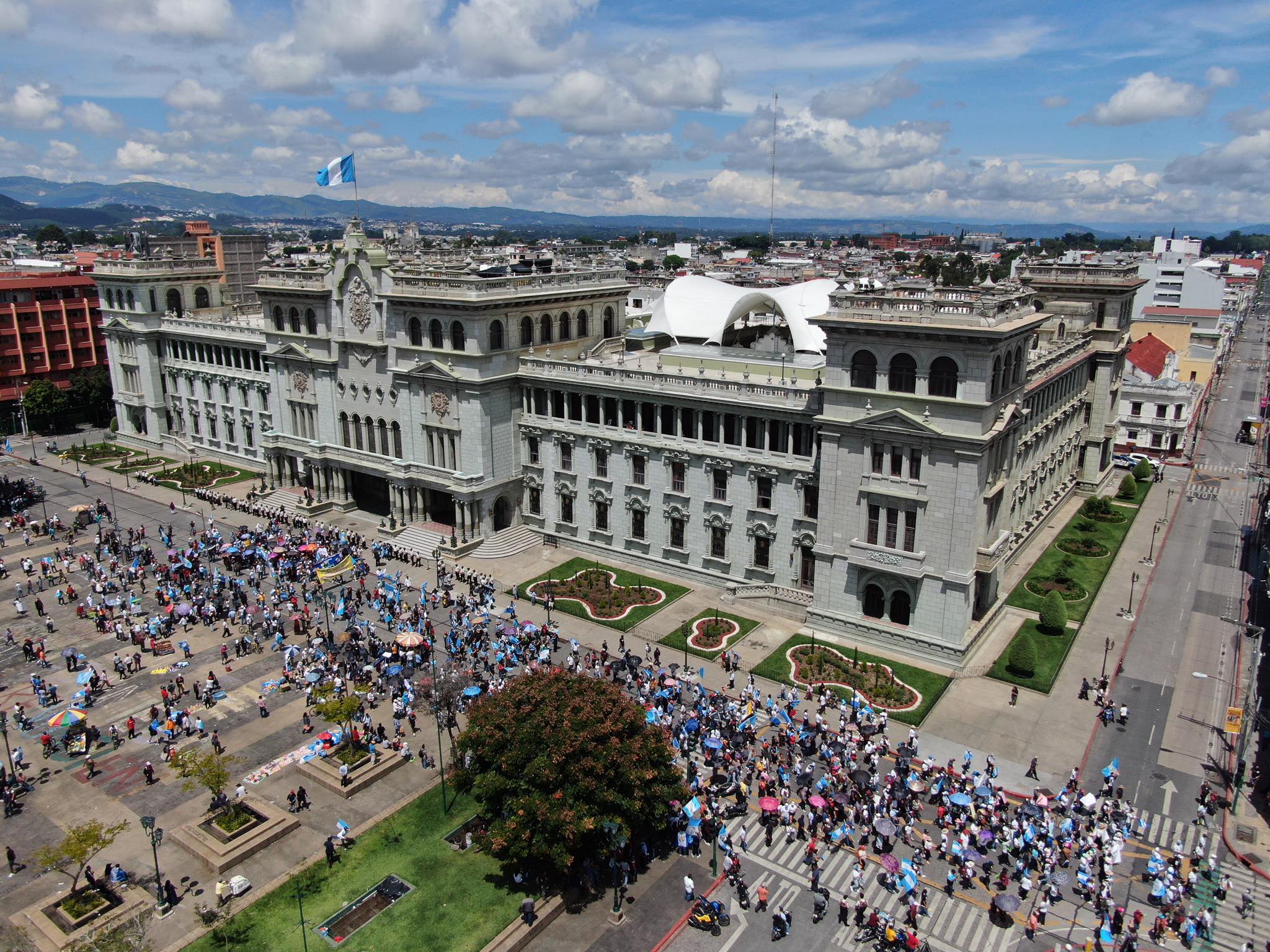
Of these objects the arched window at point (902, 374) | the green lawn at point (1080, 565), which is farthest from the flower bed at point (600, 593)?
the green lawn at point (1080, 565)

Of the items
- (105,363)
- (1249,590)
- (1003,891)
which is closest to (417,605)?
(1003,891)

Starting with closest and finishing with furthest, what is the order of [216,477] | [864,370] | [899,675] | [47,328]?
[899,675]
[864,370]
[216,477]
[47,328]

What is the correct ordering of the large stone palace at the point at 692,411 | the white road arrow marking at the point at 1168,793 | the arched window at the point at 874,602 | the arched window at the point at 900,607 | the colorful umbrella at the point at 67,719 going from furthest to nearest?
the arched window at the point at 874,602
the arched window at the point at 900,607
the large stone palace at the point at 692,411
the colorful umbrella at the point at 67,719
the white road arrow marking at the point at 1168,793

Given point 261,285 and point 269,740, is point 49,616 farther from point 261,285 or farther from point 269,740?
point 261,285

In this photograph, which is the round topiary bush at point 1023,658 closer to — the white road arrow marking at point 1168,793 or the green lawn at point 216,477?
the white road arrow marking at point 1168,793

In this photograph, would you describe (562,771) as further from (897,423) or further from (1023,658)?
(1023,658)

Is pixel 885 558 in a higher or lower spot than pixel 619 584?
higher

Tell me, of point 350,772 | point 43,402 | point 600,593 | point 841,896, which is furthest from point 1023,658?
point 43,402
